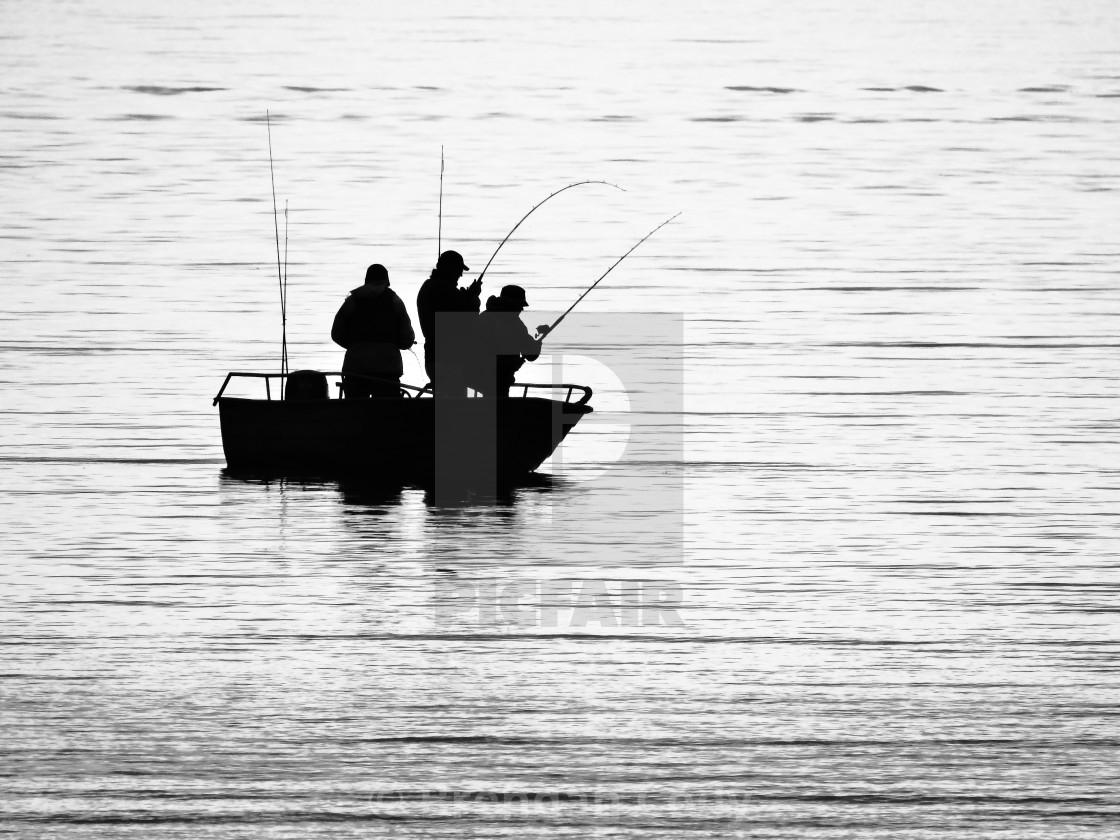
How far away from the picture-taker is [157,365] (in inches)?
594

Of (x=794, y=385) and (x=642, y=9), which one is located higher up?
(x=642, y=9)

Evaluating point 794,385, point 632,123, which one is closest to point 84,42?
point 632,123

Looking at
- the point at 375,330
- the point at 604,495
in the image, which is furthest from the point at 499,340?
the point at 604,495

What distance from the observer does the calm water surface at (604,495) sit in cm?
588

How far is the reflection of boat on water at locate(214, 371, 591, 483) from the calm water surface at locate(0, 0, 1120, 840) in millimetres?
197

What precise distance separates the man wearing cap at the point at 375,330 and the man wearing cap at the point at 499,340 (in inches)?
12.8

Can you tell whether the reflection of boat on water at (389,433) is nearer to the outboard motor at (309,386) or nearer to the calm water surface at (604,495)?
the outboard motor at (309,386)

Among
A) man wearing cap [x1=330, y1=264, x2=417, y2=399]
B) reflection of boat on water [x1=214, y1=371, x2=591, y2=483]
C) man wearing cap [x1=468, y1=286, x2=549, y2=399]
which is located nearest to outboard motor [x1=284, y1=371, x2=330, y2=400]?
reflection of boat on water [x1=214, y1=371, x2=591, y2=483]

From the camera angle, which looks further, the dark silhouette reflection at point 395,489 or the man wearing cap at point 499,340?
the man wearing cap at point 499,340

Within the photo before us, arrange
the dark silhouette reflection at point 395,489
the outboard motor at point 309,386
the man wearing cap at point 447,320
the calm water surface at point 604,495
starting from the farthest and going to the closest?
1. the outboard motor at point 309,386
2. the man wearing cap at point 447,320
3. the dark silhouette reflection at point 395,489
4. the calm water surface at point 604,495

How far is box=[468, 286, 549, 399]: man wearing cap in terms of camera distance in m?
10.6

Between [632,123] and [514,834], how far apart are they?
78.7 ft

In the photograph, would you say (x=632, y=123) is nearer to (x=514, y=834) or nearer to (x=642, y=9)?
(x=642, y=9)

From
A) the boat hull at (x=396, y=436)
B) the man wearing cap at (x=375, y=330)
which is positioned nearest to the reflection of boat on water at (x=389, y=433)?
the boat hull at (x=396, y=436)
